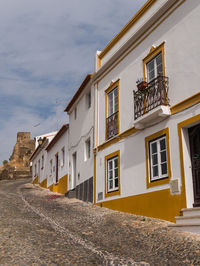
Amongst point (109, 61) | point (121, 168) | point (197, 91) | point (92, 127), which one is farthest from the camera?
point (92, 127)

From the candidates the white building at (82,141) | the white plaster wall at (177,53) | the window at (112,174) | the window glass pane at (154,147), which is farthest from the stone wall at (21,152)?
the window glass pane at (154,147)

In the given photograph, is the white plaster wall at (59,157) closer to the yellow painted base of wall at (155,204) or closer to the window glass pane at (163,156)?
the yellow painted base of wall at (155,204)

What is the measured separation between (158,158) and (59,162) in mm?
13321

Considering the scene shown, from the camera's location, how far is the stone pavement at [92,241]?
6.97 metres

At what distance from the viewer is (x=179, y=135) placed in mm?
10000

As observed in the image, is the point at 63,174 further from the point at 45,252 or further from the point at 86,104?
the point at 45,252

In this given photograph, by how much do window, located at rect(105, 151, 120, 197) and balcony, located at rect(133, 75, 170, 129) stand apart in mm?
2149

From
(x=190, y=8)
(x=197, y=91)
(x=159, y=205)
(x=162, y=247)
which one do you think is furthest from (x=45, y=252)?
(x=190, y=8)

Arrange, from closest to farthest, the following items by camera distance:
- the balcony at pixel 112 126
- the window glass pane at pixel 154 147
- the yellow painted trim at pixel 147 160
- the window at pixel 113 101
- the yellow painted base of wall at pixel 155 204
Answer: the yellow painted base of wall at pixel 155 204 → the yellow painted trim at pixel 147 160 → the window glass pane at pixel 154 147 → the balcony at pixel 112 126 → the window at pixel 113 101

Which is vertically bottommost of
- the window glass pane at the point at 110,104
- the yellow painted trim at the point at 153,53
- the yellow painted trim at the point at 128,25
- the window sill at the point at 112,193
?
the window sill at the point at 112,193

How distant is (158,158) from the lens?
35.5ft

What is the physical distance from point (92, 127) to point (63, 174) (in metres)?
6.55

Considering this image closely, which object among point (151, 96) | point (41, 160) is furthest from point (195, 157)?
point (41, 160)

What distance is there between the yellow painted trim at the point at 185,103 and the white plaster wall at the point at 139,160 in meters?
0.13
